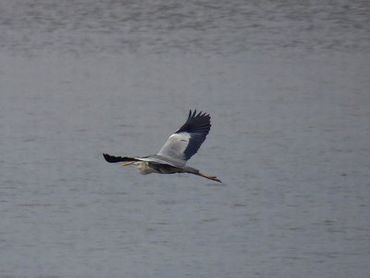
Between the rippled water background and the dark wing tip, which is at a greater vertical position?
the dark wing tip

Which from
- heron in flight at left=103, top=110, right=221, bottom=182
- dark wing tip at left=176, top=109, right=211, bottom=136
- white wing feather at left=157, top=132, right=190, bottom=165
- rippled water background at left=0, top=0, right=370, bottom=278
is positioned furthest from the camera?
rippled water background at left=0, top=0, right=370, bottom=278

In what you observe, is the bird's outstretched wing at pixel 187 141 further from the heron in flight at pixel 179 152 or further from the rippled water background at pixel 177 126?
the rippled water background at pixel 177 126

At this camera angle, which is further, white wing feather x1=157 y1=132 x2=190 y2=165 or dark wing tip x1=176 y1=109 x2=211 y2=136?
dark wing tip x1=176 y1=109 x2=211 y2=136

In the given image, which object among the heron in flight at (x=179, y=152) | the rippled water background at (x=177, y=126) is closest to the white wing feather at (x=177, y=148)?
the heron in flight at (x=179, y=152)

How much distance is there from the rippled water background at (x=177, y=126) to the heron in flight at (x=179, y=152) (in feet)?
4.31

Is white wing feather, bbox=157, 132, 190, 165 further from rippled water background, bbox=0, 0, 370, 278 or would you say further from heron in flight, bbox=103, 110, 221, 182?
rippled water background, bbox=0, 0, 370, 278

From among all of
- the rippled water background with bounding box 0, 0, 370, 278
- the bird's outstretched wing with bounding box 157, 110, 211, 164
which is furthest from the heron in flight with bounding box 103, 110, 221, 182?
the rippled water background with bounding box 0, 0, 370, 278

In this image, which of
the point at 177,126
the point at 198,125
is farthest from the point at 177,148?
the point at 177,126

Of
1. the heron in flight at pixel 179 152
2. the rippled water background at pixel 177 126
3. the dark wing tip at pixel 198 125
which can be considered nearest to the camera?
the heron in flight at pixel 179 152

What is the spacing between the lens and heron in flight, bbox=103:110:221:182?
1176 centimetres

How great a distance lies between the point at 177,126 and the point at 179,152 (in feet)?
21.1

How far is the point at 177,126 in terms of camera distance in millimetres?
18578

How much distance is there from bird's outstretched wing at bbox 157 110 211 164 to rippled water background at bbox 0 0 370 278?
4.47 feet

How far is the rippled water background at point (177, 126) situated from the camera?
539 inches
